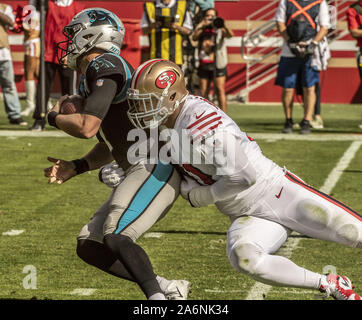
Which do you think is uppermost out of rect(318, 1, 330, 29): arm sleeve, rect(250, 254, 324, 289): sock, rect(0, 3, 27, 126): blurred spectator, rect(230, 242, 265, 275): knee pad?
rect(230, 242, 265, 275): knee pad

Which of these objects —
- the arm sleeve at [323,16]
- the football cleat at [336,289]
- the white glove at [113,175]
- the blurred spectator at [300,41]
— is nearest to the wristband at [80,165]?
the white glove at [113,175]

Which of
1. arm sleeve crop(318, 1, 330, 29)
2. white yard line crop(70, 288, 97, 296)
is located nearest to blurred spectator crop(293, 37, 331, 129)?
arm sleeve crop(318, 1, 330, 29)

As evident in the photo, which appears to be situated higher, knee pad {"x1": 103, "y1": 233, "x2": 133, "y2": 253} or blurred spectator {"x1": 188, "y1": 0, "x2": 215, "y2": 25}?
knee pad {"x1": 103, "y1": 233, "x2": 133, "y2": 253}

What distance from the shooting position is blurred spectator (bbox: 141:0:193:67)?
13.0 meters

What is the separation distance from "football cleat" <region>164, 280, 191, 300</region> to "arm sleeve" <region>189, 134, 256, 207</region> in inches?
19.0

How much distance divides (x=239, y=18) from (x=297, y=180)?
14.5 metres

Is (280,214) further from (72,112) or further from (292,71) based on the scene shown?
(292,71)

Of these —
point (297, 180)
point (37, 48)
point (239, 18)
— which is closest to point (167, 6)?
point (37, 48)

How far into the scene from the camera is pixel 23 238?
22.0 feet

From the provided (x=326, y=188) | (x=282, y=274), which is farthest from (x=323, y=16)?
(x=282, y=274)

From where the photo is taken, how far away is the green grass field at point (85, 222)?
215 inches

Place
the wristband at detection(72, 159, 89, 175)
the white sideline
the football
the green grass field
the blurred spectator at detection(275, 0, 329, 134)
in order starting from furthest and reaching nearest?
the blurred spectator at detection(275, 0, 329, 134)
the green grass field
the white sideline
the wristband at detection(72, 159, 89, 175)
the football

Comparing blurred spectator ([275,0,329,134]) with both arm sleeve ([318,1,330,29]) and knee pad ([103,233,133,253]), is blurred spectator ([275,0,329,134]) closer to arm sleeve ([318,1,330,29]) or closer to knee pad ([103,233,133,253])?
arm sleeve ([318,1,330,29])

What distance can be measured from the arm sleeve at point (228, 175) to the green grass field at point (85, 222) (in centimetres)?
84
